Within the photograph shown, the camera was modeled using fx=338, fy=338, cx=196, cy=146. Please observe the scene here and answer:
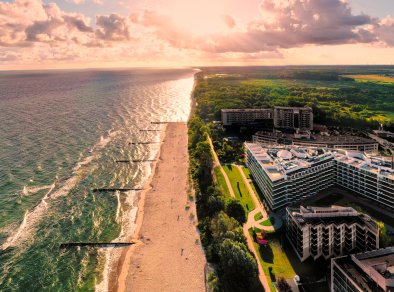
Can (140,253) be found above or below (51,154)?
below

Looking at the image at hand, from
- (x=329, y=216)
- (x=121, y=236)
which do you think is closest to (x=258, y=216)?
(x=329, y=216)

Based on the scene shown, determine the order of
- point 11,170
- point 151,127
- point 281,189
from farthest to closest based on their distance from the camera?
point 151,127 → point 11,170 → point 281,189

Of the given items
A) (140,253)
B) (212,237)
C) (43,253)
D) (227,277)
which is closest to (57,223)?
(43,253)

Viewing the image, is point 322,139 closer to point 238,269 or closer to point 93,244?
point 238,269

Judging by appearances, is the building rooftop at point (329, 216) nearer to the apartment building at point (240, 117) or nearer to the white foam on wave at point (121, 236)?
the white foam on wave at point (121, 236)

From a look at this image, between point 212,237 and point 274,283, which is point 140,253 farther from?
point 274,283

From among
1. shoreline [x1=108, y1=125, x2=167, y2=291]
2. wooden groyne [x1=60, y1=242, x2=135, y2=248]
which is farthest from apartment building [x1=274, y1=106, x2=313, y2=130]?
wooden groyne [x1=60, y1=242, x2=135, y2=248]
